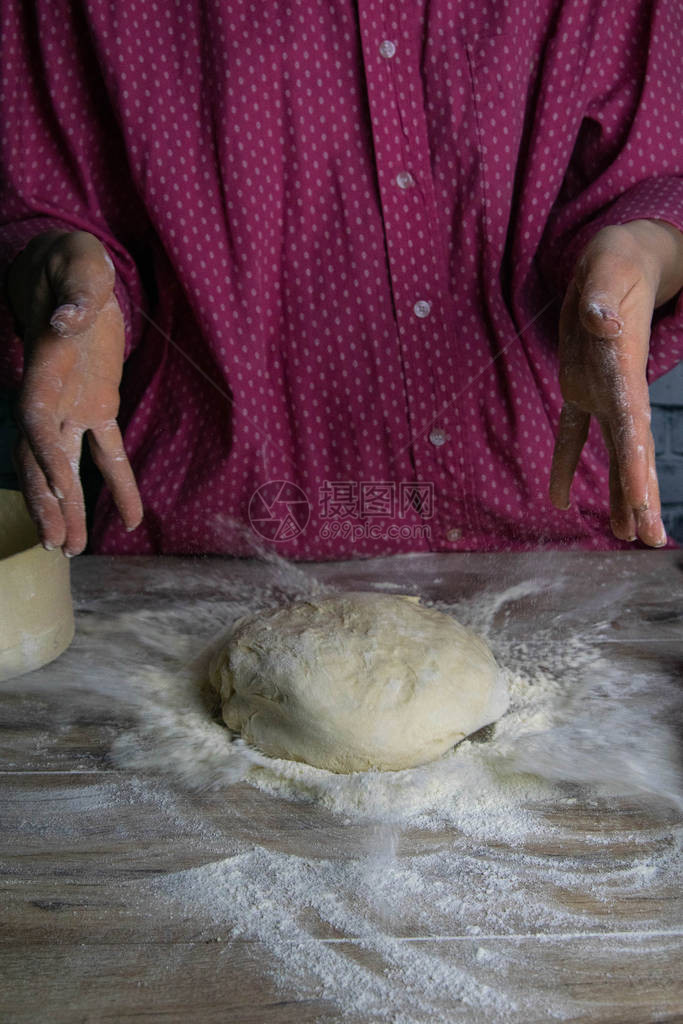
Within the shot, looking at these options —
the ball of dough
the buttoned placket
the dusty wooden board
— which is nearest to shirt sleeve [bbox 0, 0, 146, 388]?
the buttoned placket

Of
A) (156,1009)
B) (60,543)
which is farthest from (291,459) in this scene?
(156,1009)

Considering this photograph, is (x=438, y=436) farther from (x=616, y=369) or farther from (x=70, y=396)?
(x=70, y=396)

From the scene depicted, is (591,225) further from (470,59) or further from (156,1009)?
(156,1009)

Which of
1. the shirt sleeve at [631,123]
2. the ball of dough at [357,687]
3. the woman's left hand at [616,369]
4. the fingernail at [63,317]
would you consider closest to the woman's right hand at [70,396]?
the fingernail at [63,317]

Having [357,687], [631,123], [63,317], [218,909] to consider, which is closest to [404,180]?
[631,123]

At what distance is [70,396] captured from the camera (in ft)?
2.88

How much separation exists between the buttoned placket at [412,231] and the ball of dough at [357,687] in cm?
44

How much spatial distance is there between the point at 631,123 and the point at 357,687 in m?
0.89

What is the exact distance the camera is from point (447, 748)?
82 cm

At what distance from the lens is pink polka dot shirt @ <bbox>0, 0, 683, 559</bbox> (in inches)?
47.5

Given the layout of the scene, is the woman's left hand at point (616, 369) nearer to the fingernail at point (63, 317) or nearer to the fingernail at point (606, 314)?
the fingernail at point (606, 314)

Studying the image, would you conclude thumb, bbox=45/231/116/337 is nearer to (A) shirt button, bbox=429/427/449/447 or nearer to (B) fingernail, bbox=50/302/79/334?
(B) fingernail, bbox=50/302/79/334

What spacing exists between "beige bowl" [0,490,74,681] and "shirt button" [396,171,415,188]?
0.67m

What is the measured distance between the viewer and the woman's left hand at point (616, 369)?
831 millimetres
